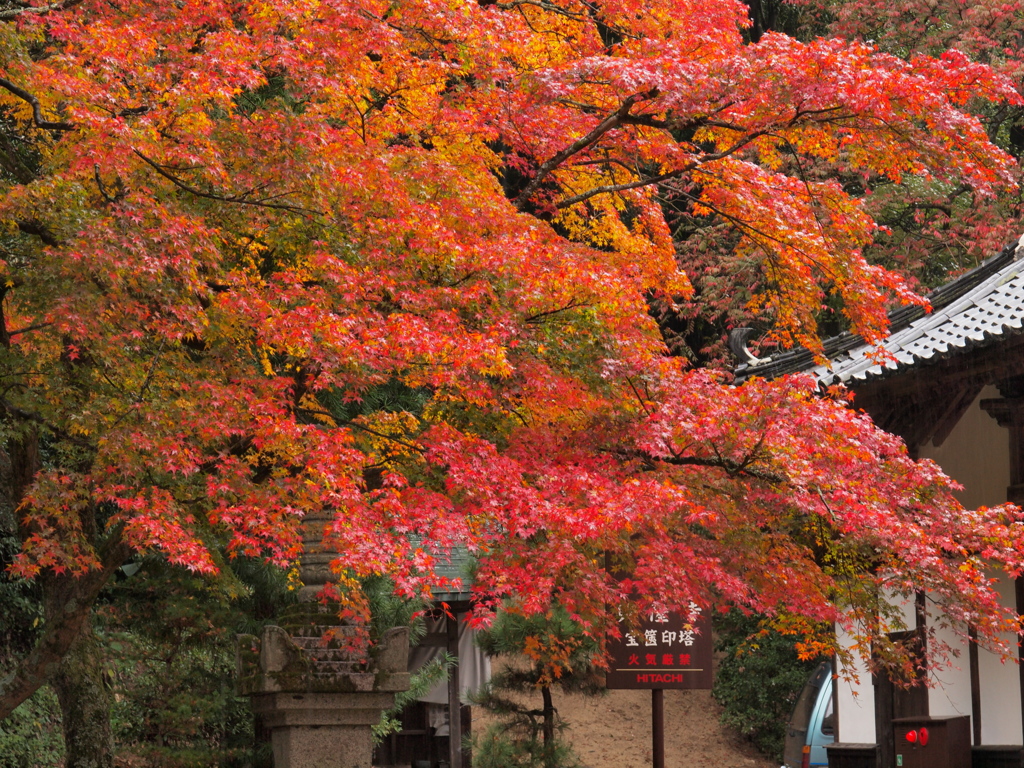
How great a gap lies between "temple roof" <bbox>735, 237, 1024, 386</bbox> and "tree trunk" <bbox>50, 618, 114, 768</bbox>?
22.7 ft

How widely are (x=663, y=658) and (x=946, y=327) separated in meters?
4.12

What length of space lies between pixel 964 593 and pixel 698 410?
7.12ft

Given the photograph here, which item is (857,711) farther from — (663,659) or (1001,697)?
(663,659)

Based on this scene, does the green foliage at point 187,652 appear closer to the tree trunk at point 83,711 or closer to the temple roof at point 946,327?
the tree trunk at point 83,711

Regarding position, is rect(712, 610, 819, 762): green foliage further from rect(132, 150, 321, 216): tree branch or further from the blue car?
rect(132, 150, 321, 216): tree branch

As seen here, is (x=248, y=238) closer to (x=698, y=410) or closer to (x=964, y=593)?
(x=698, y=410)

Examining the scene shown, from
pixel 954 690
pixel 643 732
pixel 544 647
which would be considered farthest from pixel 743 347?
pixel 643 732

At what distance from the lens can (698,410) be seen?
25.1 ft

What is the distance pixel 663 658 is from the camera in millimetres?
10453

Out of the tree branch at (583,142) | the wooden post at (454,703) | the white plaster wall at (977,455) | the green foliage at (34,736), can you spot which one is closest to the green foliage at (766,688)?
the wooden post at (454,703)

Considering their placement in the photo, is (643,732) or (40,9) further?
(643,732)

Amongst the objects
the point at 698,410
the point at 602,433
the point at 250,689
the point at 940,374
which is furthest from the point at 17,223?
the point at 940,374

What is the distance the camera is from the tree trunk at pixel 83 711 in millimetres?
9047

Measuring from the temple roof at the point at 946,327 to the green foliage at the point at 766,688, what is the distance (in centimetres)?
987
